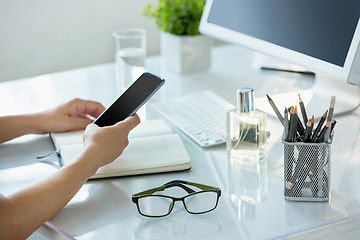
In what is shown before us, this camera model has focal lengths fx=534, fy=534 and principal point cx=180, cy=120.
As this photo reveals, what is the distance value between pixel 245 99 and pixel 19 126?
0.47 metres

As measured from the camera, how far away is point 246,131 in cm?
99

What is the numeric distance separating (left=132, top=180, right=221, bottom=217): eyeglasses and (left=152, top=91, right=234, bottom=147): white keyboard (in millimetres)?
193

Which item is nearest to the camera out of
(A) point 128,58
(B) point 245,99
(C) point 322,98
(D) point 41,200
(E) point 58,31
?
(D) point 41,200

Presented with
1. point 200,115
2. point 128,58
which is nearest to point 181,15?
point 128,58

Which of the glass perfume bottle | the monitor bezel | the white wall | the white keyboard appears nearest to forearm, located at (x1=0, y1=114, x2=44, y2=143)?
the white keyboard

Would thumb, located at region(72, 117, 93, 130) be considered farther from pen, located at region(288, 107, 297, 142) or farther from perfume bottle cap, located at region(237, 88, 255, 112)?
pen, located at region(288, 107, 297, 142)

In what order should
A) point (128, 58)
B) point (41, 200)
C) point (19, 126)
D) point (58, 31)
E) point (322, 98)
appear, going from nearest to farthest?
1. point (41, 200)
2. point (19, 126)
3. point (322, 98)
4. point (128, 58)
5. point (58, 31)

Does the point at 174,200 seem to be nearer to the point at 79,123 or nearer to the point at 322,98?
→ the point at 79,123

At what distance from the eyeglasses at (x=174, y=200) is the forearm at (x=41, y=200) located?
0.10 meters

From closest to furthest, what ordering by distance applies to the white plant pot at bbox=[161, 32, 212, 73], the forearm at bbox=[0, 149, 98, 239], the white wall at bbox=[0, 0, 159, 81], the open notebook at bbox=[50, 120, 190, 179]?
1. the forearm at bbox=[0, 149, 98, 239]
2. the open notebook at bbox=[50, 120, 190, 179]
3. the white plant pot at bbox=[161, 32, 212, 73]
4. the white wall at bbox=[0, 0, 159, 81]

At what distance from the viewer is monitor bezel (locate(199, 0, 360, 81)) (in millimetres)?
1013

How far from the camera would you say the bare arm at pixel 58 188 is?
0.78 m

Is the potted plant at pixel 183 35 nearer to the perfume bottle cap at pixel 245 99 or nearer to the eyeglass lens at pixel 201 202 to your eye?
the perfume bottle cap at pixel 245 99

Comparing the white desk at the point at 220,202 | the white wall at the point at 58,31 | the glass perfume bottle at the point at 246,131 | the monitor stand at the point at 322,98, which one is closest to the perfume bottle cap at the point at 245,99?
the glass perfume bottle at the point at 246,131
